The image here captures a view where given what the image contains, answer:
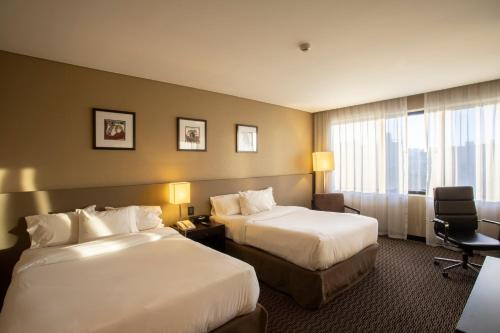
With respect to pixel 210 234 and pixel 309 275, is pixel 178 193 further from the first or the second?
pixel 309 275

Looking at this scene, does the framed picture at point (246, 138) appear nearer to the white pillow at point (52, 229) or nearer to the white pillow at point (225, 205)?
the white pillow at point (225, 205)

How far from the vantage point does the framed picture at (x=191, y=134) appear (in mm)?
3707

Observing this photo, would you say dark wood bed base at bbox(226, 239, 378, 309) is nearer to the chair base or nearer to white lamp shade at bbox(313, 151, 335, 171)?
the chair base

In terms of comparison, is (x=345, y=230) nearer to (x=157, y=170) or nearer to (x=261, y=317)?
(x=261, y=317)

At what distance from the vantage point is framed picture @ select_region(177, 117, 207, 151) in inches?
146

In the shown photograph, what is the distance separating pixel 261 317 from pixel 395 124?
426cm

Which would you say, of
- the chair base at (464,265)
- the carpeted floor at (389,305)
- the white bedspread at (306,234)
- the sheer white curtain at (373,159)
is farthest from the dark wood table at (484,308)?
the sheer white curtain at (373,159)

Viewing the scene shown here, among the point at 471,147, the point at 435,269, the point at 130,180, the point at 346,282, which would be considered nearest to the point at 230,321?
the point at 346,282

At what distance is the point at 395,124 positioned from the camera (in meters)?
4.64

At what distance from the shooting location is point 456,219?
136 inches

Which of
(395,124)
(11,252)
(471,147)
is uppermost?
(395,124)

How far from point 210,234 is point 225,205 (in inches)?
23.1

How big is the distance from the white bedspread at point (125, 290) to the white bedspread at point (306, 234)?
89 cm

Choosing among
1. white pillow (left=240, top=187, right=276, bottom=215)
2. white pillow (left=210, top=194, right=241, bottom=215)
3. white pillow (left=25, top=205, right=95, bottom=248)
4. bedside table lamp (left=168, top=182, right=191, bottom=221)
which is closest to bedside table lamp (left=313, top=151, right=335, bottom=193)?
white pillow (left=240, top=187, right=276, bottom=215)
